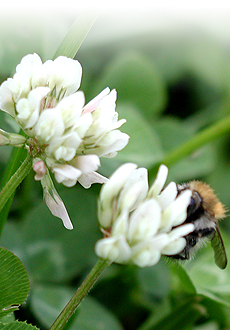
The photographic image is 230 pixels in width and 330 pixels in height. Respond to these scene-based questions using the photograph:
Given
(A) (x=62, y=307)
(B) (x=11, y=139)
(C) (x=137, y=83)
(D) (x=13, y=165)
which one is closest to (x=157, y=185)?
(B) (x=11, y=139)

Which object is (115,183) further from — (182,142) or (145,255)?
(182,142)

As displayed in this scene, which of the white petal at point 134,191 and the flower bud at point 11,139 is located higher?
the white petal at point 134,191

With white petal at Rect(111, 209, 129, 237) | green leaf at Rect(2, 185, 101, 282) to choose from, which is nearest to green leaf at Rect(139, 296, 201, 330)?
green leaf at Rect(2, 185, 101, 282)

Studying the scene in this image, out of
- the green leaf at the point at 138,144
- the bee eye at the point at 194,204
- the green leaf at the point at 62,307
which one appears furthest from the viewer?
the green leaf at the point at 138,144

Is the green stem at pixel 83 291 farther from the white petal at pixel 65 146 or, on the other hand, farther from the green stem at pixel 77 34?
the green stem at pixel 77 34

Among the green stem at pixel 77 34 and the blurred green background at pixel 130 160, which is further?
the blurred green background at pixel 130 160

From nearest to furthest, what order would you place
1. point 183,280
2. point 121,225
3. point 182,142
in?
point 121,225 < point 183,280 < point 182,142

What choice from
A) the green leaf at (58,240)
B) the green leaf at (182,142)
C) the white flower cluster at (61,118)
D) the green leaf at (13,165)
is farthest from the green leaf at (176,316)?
the white flower cluster at (61,118)

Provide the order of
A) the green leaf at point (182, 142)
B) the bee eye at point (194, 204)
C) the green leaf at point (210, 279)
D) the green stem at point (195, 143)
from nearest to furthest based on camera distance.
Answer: the bee eye at point (194, 204) < the green leaf at point (210, 279) < the green stem at point (195, 143) < the green leaf at point (182, 142)
